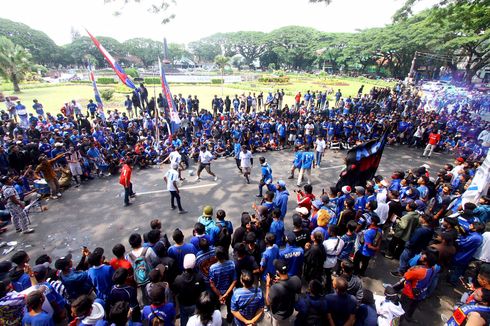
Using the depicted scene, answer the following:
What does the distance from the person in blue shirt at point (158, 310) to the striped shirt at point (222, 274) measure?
0.80 metres

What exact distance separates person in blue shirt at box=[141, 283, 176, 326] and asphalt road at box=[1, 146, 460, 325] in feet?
13.0

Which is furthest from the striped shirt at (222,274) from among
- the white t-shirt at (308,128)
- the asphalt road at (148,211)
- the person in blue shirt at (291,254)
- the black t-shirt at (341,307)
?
the white t-shirt at (308,128)

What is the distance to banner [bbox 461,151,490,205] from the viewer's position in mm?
6242

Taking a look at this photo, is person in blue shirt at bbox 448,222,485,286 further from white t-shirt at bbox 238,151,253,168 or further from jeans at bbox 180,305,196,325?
white t-shirt at bbox 238,151,253,168

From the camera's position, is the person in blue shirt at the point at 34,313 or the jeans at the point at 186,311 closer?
the person in blue shirt at the point at 34,313

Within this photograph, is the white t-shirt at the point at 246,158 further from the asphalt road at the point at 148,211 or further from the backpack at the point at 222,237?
the backpack at the point at 222,237

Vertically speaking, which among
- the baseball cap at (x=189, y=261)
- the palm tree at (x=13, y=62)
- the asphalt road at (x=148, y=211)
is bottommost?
the asphalt road at (x=148, y=211)

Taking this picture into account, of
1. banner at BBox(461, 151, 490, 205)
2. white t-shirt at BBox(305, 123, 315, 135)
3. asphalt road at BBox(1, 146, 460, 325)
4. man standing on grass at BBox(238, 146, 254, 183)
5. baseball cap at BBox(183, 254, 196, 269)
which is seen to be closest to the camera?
baseball cap at BBox(183, 254, 196, 269)

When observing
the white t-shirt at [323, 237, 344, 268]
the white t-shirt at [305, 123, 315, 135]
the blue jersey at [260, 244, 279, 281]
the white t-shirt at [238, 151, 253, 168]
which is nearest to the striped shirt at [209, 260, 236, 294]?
the blue jersey at [260, 244, 279, 281]

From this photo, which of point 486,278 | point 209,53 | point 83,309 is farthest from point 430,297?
point 209,53

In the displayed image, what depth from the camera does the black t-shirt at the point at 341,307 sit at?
345 centimetres

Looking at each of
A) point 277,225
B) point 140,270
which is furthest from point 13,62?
point 277,225

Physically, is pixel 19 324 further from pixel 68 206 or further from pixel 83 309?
pixel 68 206

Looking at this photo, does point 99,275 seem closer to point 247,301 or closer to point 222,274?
point 222,274
